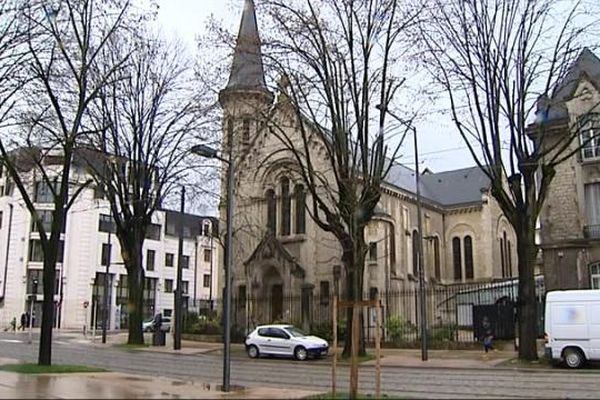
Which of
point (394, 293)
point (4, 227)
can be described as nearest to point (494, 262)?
point (394, 293)

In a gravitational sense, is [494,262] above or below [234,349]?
above

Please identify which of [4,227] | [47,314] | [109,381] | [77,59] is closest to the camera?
[109,381]

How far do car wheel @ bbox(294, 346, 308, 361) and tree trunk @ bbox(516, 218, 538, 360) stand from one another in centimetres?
902

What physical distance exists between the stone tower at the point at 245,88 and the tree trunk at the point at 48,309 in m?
8.10

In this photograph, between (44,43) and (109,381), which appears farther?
(44,43)

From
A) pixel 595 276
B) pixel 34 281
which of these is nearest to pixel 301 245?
pixel 595 276

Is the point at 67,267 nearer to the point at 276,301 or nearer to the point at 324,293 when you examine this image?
the point at 276,301

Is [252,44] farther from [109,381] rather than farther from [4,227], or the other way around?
[4,227]

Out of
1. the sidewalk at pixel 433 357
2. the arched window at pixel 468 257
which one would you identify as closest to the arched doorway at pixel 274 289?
the sidewalk at pixel 433 357

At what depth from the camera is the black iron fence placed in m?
32.7

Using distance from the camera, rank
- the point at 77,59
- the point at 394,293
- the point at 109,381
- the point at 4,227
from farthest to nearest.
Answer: the point at 4,227 < the point at 394,293 < the point at 77,59 < the point at 109,381

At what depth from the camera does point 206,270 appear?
90.8 metres

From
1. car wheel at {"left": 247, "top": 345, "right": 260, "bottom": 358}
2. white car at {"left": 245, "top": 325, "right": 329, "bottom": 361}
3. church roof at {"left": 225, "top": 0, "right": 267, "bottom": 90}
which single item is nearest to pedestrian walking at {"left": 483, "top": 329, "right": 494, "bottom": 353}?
white car at {"left": 245, "top": 325, "right": 329, "bottom": 361}

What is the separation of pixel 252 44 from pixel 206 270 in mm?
67442
